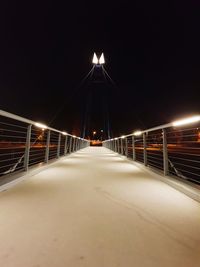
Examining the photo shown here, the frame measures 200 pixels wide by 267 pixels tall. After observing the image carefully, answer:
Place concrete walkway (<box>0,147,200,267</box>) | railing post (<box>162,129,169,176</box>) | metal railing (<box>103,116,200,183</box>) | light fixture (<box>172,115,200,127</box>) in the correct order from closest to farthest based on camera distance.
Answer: concrete walkway (<box>0,147,200,267</box>), light fixture (<box>172,115,200,127</box>), metal railing (<box>103,116,200,183</box>), railing post (<box>162,129,169,176</box>)

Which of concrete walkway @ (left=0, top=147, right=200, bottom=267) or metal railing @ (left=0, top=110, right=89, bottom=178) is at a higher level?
metal railing @ (left=0, top=110, right=89, bottom=178)

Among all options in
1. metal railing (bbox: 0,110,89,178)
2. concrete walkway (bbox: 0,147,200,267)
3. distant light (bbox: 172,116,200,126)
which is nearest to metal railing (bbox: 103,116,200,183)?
distant light (bbox: 172,116,200,126)

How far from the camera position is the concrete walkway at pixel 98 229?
0.93 metres

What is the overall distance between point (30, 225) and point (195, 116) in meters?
1.85

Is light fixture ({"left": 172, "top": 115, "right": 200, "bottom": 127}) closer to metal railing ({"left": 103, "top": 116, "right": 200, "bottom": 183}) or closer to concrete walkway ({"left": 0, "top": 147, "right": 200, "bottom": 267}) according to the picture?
metal railing ({"left": 103, "top": 116, "right": 200, "bottom": 183})

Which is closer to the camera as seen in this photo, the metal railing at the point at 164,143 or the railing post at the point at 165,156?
the metal railing at the point at 164,143

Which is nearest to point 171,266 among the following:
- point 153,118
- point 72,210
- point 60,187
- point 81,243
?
point 81,243

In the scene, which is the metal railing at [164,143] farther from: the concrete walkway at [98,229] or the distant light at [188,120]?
the concrete walkway at [98,229]

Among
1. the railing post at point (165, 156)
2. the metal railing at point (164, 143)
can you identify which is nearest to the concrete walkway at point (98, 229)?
the metal railing at point (164, 143)

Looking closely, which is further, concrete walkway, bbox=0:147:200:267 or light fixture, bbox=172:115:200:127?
light fixture, bbox=172:115:200:127

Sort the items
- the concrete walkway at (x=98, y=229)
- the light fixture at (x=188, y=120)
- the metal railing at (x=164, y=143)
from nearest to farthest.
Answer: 1. the concrete walkway at (x=98, y=229)
2. the light fixture at (x=188, y=120)
3. the metal railing at (x=164, y=143)

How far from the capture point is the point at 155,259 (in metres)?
0.93

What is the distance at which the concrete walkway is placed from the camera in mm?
935

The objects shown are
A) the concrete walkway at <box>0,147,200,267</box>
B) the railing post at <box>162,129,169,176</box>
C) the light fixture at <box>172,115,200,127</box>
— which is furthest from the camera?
the railing post at <box>162,129,169,176</box>
